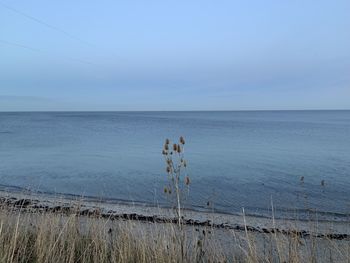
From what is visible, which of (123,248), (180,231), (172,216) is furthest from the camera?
(172,216)

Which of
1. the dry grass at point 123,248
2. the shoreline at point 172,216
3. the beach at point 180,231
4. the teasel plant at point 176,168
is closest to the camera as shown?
the teasel plant at point 176,168

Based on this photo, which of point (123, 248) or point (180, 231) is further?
point (123, 248)

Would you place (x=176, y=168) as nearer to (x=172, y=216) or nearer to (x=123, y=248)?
(x=123, y=248)

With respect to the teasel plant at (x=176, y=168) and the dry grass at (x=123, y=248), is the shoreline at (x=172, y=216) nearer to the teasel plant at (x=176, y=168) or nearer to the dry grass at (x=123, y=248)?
the dry grass at (x=123, y=248)

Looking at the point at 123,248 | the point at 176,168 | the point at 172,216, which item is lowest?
the point at 172,216

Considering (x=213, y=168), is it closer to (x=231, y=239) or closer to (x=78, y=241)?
(x=231, y=239)

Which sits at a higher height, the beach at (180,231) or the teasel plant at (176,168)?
the teasel plant at (176,168)

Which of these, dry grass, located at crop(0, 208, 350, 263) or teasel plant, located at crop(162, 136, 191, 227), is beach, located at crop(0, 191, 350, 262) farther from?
teasel plant, located at crop(162, 136, 191, 227)

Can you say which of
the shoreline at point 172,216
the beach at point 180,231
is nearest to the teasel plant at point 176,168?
the beach at point 180,231

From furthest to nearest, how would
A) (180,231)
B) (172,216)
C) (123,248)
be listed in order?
(172,216), (123,248), (180,231)

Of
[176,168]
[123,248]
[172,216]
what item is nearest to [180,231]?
[176,168]

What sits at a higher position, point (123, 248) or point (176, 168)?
point (176, 168)

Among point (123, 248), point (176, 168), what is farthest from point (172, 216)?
point (176, 168)

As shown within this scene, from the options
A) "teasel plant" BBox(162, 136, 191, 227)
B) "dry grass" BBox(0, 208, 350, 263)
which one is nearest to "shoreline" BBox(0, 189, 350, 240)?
"dry grass" BBox(0, 208, 350, 263)
